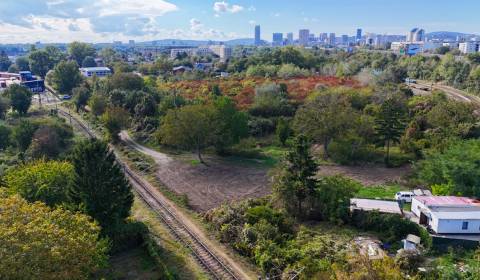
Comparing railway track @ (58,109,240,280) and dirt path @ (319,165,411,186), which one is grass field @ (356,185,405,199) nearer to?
dirt path @ (319,165,411,186)

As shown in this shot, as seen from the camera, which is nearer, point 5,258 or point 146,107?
point 5,258

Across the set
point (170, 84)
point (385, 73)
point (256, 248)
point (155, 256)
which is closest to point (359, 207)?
point (256, 248)

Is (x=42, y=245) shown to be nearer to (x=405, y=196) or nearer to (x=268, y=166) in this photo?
(x=405, y=196)

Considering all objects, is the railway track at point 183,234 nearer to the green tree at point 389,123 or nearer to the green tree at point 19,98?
the green tree at point 389,123

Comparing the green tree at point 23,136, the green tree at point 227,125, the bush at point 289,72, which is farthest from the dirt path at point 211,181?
the bush at point 289,72

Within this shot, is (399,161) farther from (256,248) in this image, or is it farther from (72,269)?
(72,269)

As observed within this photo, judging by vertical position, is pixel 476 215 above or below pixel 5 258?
below
